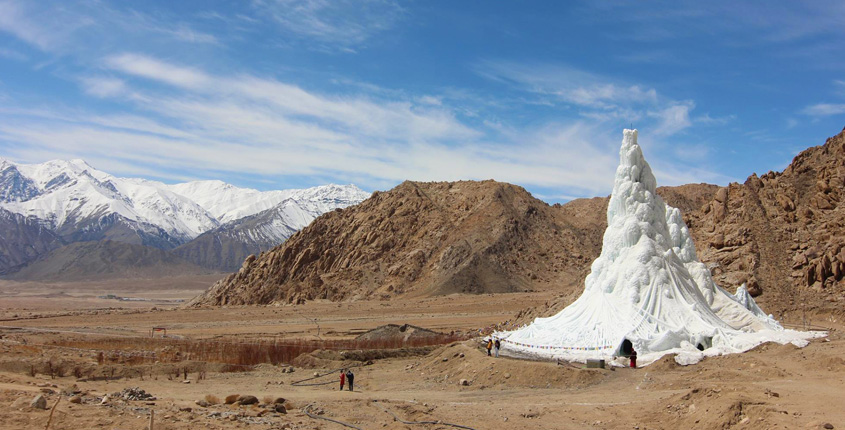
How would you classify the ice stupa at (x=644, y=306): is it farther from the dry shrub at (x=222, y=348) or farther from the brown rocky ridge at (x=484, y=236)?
the brown rocky ridge at (x=484, y=236)

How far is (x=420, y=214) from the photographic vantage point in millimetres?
85375

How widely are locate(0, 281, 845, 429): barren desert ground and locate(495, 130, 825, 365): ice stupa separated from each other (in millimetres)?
1590

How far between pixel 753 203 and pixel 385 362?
27632mm

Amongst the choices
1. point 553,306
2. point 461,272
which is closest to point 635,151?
point 553,306

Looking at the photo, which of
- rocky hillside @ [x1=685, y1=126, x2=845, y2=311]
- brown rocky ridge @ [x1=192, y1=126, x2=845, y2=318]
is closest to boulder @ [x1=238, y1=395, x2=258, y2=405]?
rocky hillside @ [x1=685, y1=126, x2=845, y2=311]

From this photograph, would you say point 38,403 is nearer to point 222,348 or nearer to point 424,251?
point 222,348

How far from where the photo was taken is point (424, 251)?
78.6m

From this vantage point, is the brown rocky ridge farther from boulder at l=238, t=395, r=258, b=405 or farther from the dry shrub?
boulder at l=238, t=395, r=258, b=405

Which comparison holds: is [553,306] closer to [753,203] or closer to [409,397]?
[753,203]

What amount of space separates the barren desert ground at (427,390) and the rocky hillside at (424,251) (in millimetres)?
39676

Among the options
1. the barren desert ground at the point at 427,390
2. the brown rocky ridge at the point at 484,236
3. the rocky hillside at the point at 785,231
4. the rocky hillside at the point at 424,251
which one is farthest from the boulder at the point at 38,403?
the rocky hillside at the point at 424,251

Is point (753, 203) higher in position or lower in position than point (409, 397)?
higher

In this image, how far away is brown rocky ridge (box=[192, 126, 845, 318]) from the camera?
136ft

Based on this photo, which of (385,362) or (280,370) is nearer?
(280,370)
